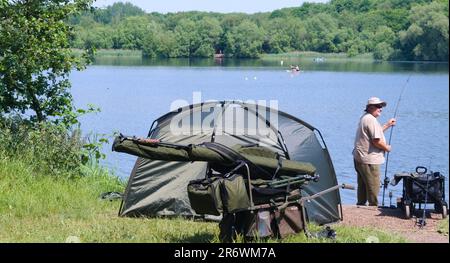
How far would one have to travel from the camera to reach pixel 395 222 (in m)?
8.84

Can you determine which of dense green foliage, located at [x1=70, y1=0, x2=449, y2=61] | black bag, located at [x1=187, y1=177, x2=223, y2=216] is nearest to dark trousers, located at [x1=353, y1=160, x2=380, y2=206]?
black bag, located at [x1=187, y1=177, x2=223, y2=216]

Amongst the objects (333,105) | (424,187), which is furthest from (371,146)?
(333,105)

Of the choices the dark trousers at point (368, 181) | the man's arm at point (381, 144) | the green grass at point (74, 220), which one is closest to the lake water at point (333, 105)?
the man's arm at point (381, 144)

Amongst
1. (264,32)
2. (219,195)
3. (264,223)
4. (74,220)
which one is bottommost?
(74,220)

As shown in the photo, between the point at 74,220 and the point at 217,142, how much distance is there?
6.20ft

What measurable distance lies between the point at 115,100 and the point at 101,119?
9071mm

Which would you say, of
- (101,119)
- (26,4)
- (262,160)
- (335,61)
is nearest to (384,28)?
(335,61)

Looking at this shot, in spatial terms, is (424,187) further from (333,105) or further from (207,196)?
(333,105)

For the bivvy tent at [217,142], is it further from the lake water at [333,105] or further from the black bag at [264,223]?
the black bag at [264,223]

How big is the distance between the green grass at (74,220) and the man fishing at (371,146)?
6.50 feet

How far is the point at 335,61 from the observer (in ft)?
298

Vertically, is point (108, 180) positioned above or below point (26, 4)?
below
